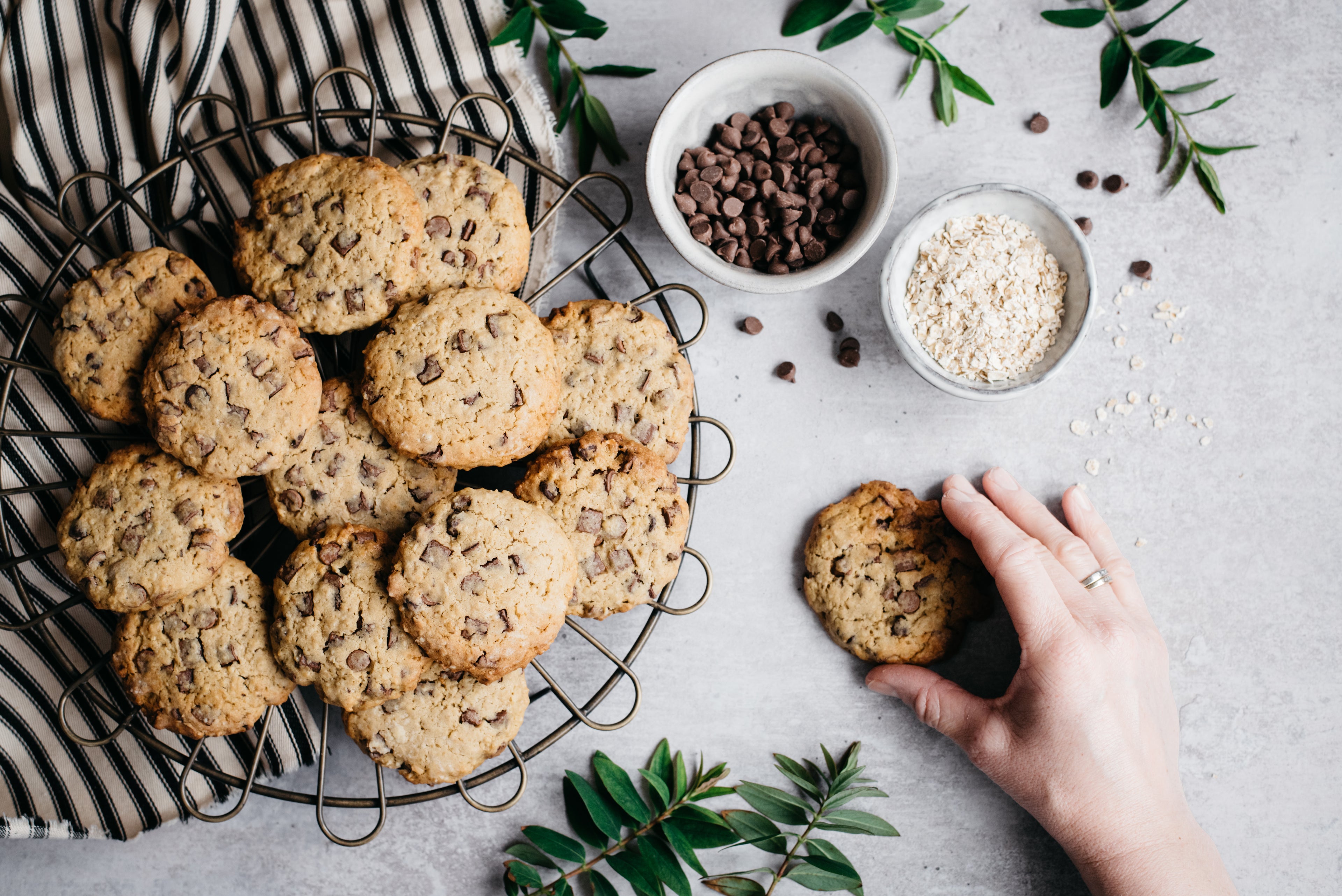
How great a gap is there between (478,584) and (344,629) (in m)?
0.29

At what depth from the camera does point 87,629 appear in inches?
74.6

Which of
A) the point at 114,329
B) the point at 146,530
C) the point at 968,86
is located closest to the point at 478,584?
the point at 146,530

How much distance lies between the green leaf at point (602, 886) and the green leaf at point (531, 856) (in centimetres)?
11

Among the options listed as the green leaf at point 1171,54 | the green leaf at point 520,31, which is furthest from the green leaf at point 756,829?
the green leaf at point 1171,54

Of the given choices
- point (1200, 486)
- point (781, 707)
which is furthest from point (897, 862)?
point (1200, 486)

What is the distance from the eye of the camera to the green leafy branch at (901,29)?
2.00 m

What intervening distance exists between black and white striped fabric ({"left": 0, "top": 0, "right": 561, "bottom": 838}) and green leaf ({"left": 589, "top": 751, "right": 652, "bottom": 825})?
0.48 m

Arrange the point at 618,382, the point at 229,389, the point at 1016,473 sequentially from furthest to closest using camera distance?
the point at 1016,473
the point at 618,382
the point at 229,389

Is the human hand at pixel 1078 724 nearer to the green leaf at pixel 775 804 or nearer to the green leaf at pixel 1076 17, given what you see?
the green leaf at pixel 775 804

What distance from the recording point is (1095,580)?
6.41 feet

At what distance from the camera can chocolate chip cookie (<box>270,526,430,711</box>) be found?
5.23 feet

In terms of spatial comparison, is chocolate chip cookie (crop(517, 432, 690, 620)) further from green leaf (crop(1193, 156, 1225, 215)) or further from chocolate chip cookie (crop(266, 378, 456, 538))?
green leaf (crop(1193, 156, 1225, 215))

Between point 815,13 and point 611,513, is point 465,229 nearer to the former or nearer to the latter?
point 611,513

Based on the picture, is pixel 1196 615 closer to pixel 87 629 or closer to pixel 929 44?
pixel 929 44
